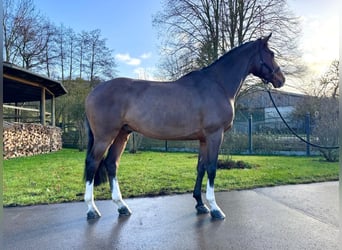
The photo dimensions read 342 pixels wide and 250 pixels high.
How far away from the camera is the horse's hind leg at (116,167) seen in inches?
127

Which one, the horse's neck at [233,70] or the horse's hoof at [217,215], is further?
the horse's neck at [233,70]

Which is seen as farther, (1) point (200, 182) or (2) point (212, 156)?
(1) point (200, 182)

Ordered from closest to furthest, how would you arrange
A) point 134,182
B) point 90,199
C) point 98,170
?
point 90,199 → point 98,170 → point 134,182

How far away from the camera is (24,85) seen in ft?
36.8

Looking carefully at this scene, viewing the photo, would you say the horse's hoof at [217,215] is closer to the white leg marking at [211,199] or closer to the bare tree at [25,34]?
the white leg marking at [211,199]

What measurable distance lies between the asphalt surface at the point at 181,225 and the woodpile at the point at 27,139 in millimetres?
7095

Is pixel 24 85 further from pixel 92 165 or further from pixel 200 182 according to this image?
pixel 200 182

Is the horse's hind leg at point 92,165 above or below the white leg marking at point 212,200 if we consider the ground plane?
above

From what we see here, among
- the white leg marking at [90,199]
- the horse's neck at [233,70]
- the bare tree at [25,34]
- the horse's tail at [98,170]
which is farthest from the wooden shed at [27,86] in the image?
the horse's neck at [233,70]

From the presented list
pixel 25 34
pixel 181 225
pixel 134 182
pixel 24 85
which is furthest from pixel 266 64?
pixel 25 34

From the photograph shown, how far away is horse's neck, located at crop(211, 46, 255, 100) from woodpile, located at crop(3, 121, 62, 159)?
787cm

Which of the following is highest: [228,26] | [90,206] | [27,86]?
[228,26]

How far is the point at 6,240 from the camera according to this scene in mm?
2465

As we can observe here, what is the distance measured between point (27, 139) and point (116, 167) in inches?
344
